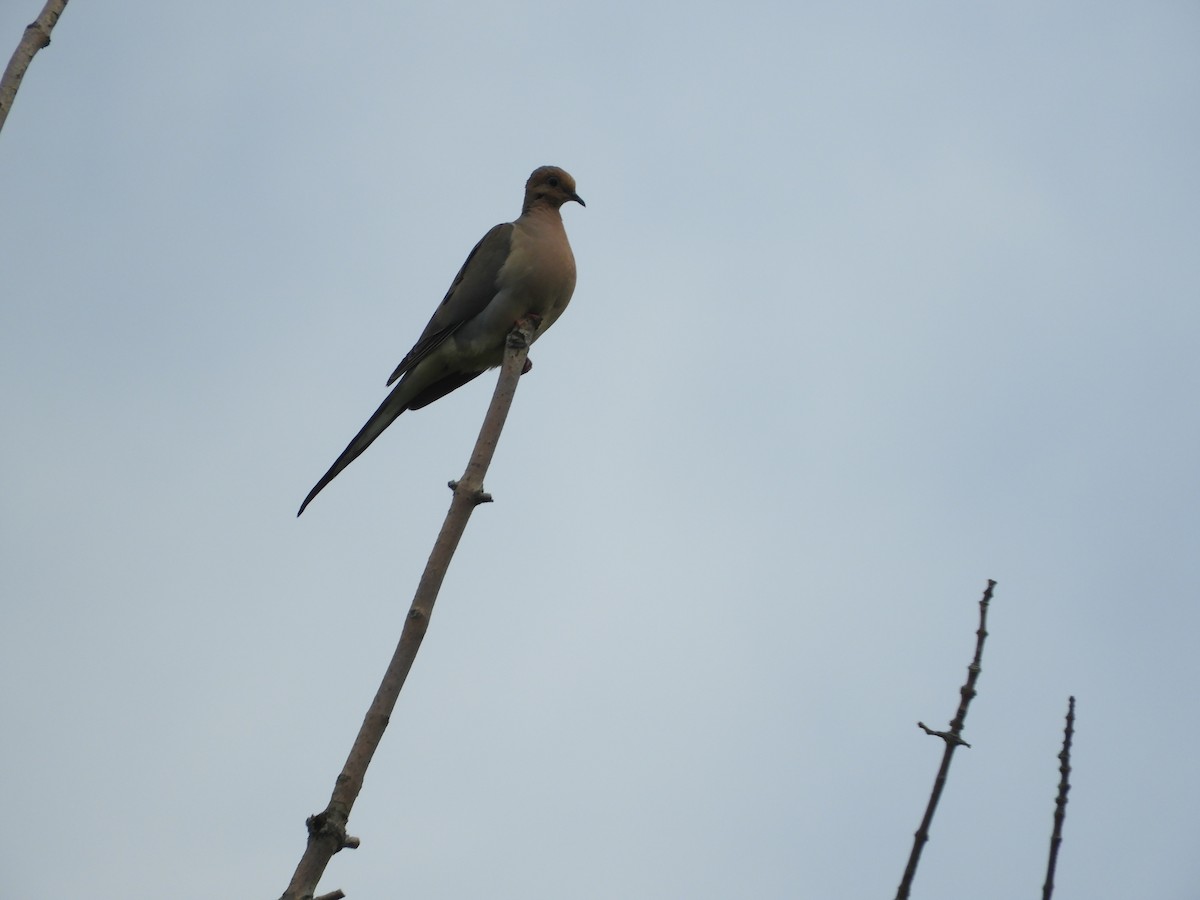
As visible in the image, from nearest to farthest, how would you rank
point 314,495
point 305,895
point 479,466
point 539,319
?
point 305,895, point 479,466, point 314,495, point 539,319

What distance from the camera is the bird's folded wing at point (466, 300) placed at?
6.09 meters

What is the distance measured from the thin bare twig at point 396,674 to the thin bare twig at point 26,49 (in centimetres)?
133

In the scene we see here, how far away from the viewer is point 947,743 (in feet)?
7.04

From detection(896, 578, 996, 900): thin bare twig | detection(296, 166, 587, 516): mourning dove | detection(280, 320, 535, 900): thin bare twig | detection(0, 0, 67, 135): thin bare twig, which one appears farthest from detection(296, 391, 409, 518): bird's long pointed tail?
detection(896, 578, 996, 900): thin bare twig

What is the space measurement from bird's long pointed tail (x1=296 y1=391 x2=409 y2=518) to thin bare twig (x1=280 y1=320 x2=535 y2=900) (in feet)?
6.99

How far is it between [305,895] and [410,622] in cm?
63

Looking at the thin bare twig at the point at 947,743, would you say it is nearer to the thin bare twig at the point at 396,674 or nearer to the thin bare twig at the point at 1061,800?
the thin bare twig at the point at 1061,800

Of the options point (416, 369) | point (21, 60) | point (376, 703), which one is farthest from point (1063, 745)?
point (416, 369)

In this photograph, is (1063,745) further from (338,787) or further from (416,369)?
(416,369)

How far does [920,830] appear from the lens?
2078 mm

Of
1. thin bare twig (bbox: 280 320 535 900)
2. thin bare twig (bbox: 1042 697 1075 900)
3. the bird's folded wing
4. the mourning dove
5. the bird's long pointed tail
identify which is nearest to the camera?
thin bare twig (bbox: 1042 697 1075 900)

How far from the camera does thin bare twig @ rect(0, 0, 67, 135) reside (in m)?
2.57

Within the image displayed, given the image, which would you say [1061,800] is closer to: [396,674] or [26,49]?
[396,674]

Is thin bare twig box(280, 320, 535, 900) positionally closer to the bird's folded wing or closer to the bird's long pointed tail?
the bird's long pointed tail
